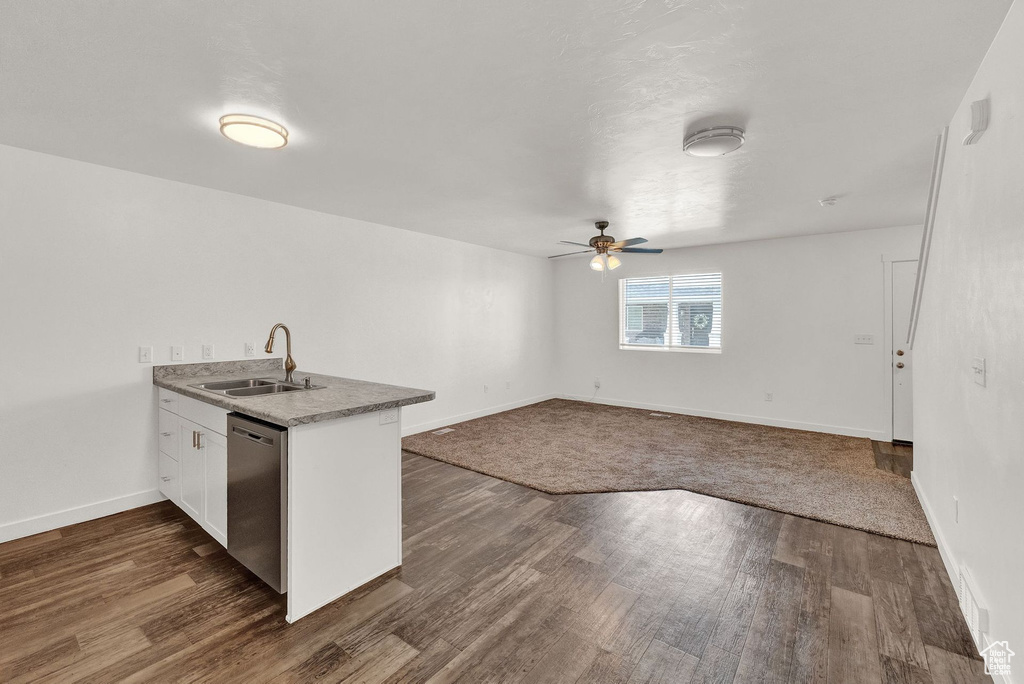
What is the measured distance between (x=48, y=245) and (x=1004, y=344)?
194 inches

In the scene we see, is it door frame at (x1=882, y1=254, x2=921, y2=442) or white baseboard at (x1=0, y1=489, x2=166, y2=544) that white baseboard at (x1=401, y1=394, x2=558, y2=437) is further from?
door frame at (x1=882, y1=254, x2=921, y2=442)

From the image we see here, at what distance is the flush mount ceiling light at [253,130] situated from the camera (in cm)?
227

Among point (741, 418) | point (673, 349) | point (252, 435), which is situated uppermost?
point (673, 349)

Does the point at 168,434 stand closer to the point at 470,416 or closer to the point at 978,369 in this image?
the point at 470,416

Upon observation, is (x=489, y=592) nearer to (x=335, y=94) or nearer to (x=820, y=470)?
(x=335, y=94)

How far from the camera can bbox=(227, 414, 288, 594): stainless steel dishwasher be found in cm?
197

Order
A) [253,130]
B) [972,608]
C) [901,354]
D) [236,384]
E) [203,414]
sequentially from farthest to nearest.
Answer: [901,354] < [236,384] < [203,414] < [253,130] < [972,608]

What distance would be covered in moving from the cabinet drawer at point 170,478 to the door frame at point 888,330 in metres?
6.78

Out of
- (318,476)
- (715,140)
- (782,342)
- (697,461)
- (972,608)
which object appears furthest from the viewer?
(782,342)

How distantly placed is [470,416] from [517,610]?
13.3 ft

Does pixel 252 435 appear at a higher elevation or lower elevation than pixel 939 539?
higher

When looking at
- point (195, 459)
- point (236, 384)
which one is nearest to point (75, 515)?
point (195, 459)

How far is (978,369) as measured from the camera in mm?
1831

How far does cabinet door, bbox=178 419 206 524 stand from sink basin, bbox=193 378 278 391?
0.89ft
